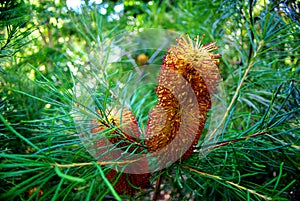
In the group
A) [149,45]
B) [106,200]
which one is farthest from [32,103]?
[149,45]

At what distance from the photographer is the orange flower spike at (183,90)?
0.24m

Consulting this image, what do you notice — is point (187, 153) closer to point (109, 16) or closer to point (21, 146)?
point (21, 146)

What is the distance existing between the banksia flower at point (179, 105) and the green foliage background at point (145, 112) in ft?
0.08

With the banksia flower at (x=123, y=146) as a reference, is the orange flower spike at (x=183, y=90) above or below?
above

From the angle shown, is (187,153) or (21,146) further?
(21,146)

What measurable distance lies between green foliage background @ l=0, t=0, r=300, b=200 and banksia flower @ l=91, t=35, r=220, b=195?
0.9 inches

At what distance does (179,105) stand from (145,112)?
20 centimetres

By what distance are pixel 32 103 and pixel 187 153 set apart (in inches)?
11.6

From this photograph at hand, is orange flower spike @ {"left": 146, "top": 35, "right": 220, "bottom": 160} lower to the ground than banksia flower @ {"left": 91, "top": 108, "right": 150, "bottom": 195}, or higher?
higher

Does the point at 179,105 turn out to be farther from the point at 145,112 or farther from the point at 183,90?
the point at 145,112

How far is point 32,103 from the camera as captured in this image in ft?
1.47

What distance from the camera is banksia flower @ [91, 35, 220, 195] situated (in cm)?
24

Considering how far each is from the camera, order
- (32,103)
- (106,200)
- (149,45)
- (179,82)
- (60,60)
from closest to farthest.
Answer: (179,82)
(106,200)
(32,103)
(60,60)
(149,45)

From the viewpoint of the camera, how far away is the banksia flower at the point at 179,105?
0.78ft
